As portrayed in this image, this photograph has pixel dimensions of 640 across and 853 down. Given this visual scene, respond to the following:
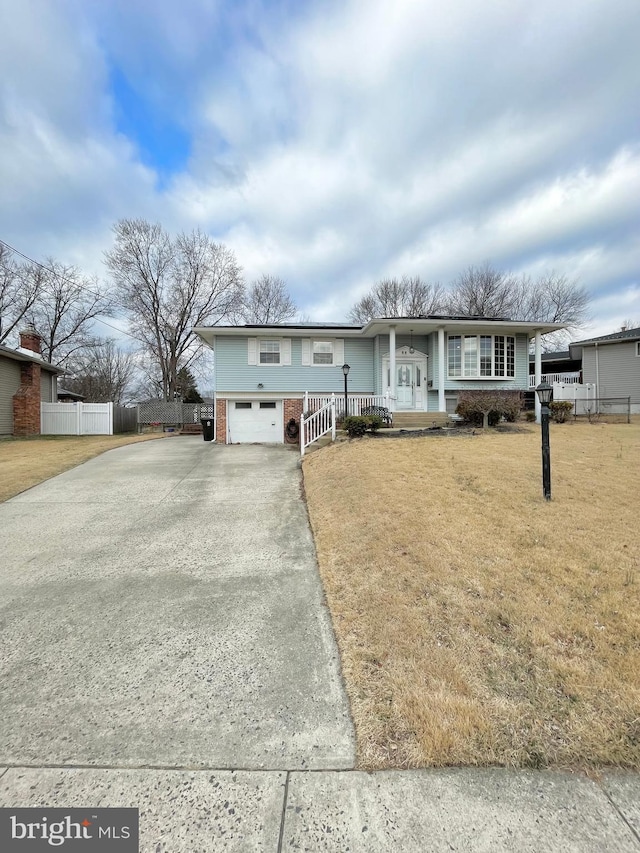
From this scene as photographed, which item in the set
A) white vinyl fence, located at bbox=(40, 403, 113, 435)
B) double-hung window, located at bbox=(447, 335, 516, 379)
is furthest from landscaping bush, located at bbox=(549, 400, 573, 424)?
white vinyl fence, located at bbox=(40, 403, 113, 435)

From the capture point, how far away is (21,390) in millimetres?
17156

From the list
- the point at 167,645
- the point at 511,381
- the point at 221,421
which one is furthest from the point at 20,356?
the point at 511,381

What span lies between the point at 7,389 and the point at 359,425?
52.4 ft

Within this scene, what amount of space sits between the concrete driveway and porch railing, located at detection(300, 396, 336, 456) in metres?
5.42

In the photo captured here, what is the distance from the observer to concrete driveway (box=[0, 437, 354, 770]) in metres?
1.79

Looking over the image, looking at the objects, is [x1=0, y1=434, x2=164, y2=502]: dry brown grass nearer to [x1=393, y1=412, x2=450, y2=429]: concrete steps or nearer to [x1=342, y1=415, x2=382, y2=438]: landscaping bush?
[x1=342, y1=415, x2=382, y2=438]: landscaping bush

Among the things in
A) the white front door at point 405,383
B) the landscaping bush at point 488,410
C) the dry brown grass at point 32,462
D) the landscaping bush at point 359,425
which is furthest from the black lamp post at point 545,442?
the white front door at point 405,383

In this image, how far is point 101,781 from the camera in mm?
1600

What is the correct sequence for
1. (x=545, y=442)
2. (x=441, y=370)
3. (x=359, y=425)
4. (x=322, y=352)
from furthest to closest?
(x=322, y=352) → (x=441, y=370) → (x=359, y=425) → (x=545, y=442)

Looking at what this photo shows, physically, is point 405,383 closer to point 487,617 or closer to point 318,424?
point 318,424

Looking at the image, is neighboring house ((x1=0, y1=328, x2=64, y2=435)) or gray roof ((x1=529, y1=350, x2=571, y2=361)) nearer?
neighboring house ((x1=0, y1=328, x2=64, y2=435))

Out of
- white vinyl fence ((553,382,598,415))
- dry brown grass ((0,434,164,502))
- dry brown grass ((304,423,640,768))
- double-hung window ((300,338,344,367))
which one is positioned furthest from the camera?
white vinyl fence ((553,382,598,415))

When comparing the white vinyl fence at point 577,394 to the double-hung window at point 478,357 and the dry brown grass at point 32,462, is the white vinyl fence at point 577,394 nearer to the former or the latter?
the double-hung window at point 478,357

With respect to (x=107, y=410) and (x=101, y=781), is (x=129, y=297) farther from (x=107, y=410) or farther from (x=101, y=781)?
(x=101, y=781)
